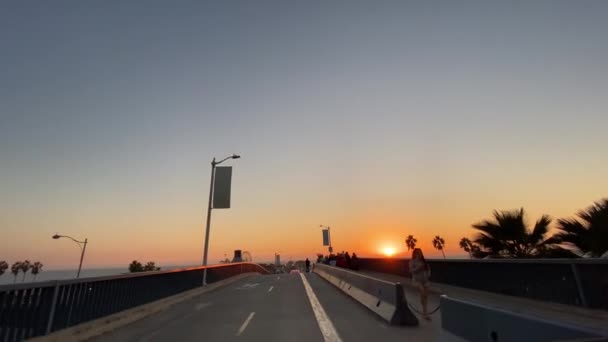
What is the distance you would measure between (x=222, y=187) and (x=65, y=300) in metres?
12.8

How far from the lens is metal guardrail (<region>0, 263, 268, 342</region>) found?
6277 mm

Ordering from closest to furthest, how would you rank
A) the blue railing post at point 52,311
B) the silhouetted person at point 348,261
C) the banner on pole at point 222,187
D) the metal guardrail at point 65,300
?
the metal guardrail at point 65,300 < the blue railing post at point 52,311 < the banner on pole at point 222,187 < the silhouetted person at point 348,261

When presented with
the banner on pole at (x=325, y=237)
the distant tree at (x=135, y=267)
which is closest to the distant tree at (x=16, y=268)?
the distant tree at (x=135, y=267)

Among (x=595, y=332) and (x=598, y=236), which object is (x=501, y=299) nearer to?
(x=598, y=236)

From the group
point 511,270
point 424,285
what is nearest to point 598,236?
point 511,270

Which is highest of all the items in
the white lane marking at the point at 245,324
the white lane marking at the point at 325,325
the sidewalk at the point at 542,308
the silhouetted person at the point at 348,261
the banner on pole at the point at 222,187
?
the banner on pole at the point at 222,187

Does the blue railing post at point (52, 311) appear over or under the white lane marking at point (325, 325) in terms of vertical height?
over

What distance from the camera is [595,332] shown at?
243cm

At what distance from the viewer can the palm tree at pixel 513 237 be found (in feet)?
48.4

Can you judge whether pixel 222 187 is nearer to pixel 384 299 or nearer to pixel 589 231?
pixel 384 299

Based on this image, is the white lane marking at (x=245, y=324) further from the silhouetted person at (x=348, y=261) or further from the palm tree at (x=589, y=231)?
the silhouetted person at (x=348, y=261)

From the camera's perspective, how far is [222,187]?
2025cm

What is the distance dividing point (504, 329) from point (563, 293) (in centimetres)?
789

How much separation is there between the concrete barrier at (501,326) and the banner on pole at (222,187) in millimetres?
16514
